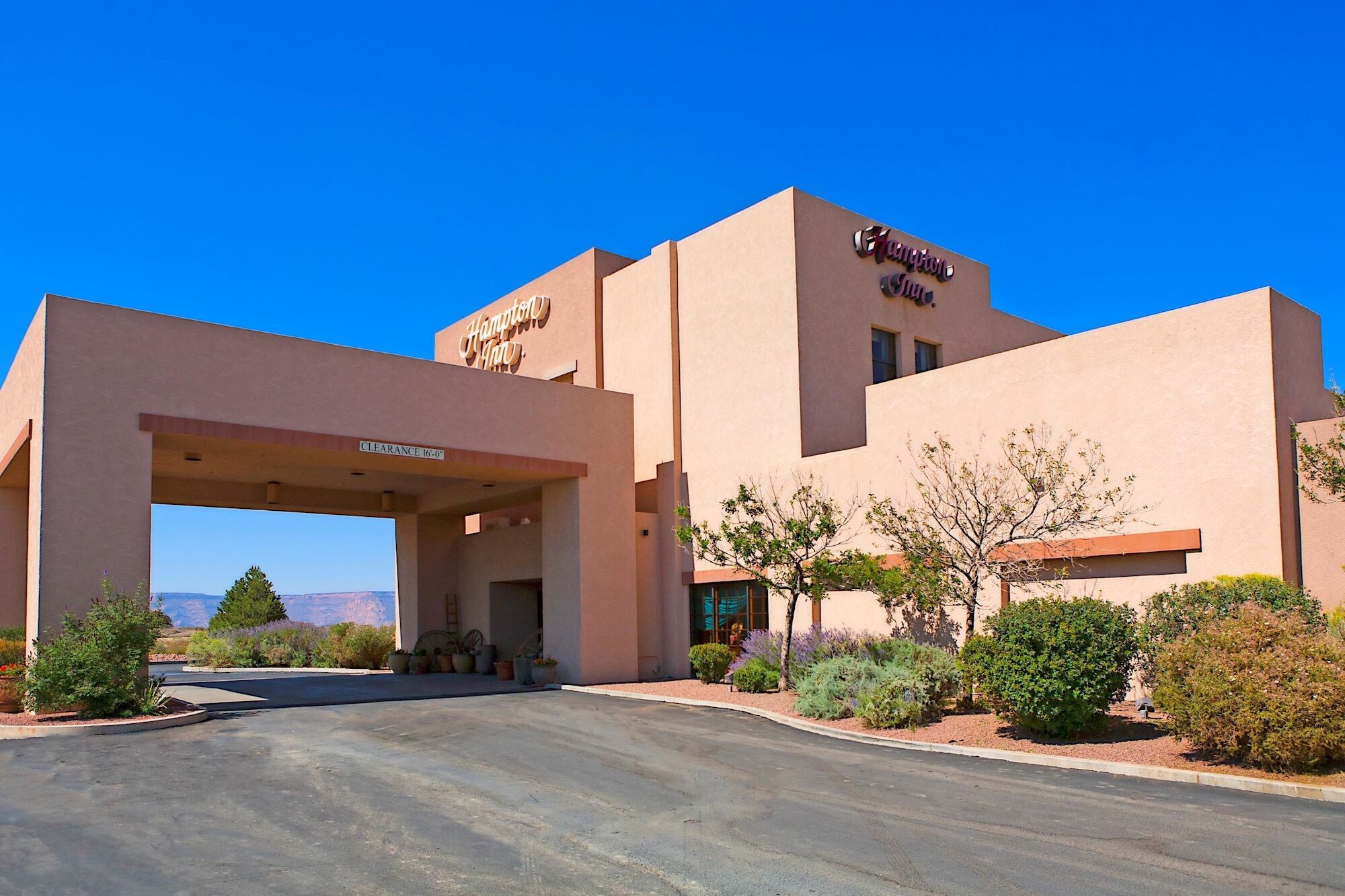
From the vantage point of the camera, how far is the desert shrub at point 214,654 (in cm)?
3491

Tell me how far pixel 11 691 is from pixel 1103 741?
54.6ft

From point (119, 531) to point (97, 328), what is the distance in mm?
A: 3530

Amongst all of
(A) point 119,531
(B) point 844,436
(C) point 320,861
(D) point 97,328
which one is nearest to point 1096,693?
(C) point 320,861

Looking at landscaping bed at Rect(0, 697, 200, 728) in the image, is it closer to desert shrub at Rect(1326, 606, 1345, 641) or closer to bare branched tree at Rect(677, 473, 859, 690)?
bare branched tree at Rect(677, 473, 859, 690)

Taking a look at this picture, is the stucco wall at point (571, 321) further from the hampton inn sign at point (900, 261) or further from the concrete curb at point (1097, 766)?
the concrete curb at point (1097, 766)

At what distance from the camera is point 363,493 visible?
30109 millimetres

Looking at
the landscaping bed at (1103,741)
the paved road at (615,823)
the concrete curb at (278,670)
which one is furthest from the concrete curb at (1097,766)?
the concrete curb at (278,670)

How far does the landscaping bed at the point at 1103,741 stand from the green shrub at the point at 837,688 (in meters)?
0.19

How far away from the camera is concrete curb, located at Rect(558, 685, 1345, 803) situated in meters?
9.96

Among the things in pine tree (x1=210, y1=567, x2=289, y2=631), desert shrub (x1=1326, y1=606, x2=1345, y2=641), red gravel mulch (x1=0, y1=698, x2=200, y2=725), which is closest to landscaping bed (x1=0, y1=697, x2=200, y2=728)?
red gravel mulch (x1=0, y1=698, x2=200, y2=725)

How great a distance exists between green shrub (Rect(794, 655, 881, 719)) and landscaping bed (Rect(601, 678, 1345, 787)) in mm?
191

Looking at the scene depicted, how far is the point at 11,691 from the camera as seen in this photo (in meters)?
16.7

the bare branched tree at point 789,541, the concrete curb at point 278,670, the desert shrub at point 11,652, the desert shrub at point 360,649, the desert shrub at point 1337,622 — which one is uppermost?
the bare branched tree at point 789,541

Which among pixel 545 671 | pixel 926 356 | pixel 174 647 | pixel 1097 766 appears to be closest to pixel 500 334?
pixel 545 671
